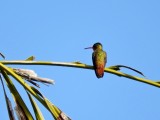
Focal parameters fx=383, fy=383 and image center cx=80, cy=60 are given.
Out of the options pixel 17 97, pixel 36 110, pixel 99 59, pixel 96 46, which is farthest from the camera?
pixel 96 46

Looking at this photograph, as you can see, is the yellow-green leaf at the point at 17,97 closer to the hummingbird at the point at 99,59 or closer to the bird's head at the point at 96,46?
the hummingbird at the point at 99,59

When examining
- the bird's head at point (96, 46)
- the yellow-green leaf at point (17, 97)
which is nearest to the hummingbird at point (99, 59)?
the bird's head at point (96, 46)

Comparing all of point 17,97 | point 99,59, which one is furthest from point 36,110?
point 99,59

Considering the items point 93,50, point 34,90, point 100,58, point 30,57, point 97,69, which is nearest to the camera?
point 34,90

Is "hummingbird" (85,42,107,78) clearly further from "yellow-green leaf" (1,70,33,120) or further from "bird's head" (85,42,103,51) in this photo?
"yellow-green leaf" (1,70,33,120)

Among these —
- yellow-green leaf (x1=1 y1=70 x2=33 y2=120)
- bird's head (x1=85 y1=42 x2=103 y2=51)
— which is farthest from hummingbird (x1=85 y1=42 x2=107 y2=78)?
yellow-green leaf (x1=1 y1=70 x2=33 y2=120)

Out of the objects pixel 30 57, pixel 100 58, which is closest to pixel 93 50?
pixel 100 58

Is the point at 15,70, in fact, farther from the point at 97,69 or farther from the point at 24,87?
the point at 97,69

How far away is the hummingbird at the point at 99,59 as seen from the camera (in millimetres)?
3852

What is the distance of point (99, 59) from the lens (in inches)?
173

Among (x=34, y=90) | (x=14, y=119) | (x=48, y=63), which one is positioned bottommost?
(x=14, y=119)

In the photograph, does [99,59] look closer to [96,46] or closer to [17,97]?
[96,46]

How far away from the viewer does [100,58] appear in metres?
4.54

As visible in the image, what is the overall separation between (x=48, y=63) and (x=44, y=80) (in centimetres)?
14
